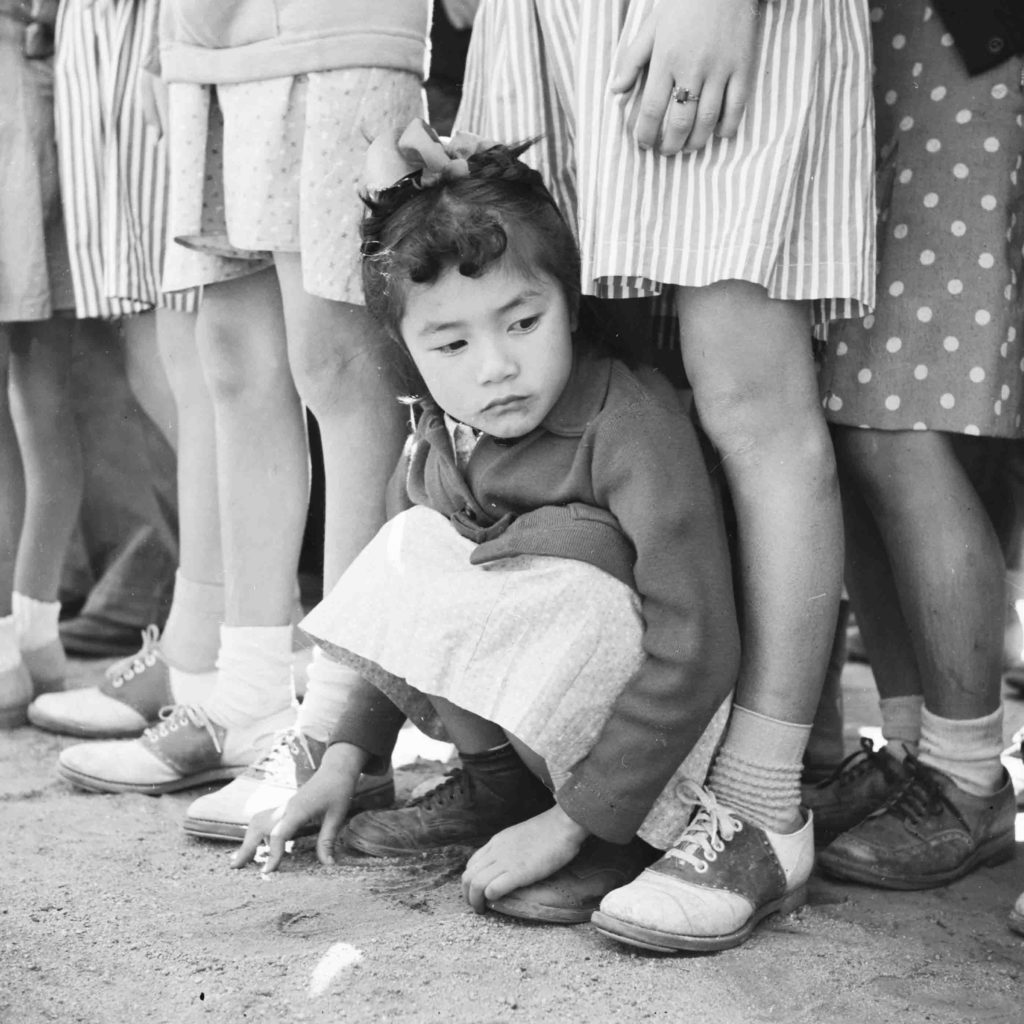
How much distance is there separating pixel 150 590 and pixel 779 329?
71.7 inches

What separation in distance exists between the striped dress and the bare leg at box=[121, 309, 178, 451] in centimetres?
133

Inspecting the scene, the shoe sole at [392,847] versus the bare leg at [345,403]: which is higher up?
the bare leg at [345,403]

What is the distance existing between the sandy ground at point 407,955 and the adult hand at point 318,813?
3cm

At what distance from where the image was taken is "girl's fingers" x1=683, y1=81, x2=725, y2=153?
1.33m

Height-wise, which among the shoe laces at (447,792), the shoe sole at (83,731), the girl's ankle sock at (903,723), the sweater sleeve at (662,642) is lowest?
the shoe sole at (83,731)

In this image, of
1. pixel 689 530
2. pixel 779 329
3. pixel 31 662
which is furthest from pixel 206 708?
pixel 779 329

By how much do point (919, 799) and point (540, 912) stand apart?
508 millimetres

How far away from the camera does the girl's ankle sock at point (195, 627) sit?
2.12 m

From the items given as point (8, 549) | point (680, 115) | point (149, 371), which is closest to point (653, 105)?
point (680, 115)

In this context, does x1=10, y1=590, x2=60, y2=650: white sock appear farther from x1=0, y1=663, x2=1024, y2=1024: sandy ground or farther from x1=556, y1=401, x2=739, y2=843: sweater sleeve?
x1=556, y1=401, x2=739, y2=843: sweater sleeve

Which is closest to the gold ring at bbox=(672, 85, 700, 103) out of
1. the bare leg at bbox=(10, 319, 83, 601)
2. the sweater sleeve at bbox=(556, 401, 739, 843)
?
the sweater sleeve at bbox=(556, 401, 739, 843)

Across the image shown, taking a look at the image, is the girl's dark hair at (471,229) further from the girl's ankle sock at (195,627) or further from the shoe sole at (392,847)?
the girl's ankle sock at (195,627)

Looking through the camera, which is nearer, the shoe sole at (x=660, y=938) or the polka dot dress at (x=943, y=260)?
the shoe sole at (x=660, y=938)

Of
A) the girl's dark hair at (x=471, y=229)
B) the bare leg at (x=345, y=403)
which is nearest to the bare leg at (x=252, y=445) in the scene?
the bare leg at (x=345, y=403)
